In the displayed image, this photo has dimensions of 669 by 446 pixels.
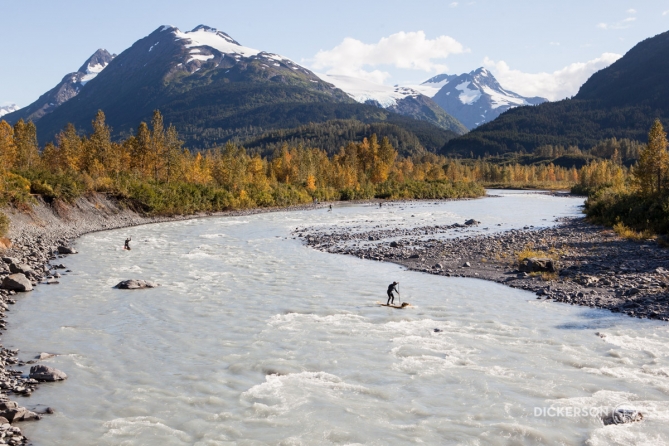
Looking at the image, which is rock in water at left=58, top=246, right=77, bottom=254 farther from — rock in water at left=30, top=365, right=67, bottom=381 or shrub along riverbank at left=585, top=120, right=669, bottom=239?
shrub along riverbank at left=585, top=120, right=669, bottom=239

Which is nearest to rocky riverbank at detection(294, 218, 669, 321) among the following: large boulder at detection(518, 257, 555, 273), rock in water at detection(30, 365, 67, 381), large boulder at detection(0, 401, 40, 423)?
large boulder at detection(518, 257, 555, 273)

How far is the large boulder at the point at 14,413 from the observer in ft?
38.7

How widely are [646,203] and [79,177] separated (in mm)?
66029

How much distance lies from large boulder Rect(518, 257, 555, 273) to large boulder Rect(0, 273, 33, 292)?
2691 centimetres

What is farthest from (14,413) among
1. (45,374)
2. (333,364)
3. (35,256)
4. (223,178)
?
(223,178)

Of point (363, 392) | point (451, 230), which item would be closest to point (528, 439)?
point (363, 392)

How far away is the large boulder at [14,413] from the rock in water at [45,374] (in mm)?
2118

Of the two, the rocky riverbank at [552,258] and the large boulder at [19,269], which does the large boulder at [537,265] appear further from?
the large boulder at [19,269]

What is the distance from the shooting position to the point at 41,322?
20.2 metres

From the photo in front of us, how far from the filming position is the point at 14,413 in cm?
1187

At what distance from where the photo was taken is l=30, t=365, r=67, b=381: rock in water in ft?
47.2

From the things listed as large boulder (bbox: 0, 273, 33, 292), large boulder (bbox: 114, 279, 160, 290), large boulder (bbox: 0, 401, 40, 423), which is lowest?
large boulder (bbox: 0, 401, 40, 423)

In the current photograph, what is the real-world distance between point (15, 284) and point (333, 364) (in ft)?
59.1

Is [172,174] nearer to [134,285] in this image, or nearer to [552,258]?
[134,285]
